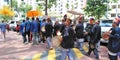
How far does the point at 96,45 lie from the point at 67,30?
11.6 ft

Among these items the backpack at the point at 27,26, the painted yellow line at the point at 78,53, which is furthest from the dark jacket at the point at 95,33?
the backpack at the point at 27,26

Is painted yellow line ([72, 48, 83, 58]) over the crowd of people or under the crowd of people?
under

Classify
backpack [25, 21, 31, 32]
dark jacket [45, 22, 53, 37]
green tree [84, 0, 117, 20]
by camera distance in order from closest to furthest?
dark jacket [45, 22, 53, 37] → backpack [25, 21, 31, 32] → green tree [84, 0, 117, 20]

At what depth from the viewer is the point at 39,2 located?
Result: 42562 mm

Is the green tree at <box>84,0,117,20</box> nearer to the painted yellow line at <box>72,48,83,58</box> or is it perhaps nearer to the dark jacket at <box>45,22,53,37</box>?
the painted yellow line at <box>72,48,83,58</box>

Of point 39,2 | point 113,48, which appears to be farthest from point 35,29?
point 39,2

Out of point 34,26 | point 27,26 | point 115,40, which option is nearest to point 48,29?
point 34,26

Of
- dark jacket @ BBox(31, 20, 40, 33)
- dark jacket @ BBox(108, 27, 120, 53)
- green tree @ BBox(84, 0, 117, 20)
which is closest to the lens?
dark jacket @ BBox(108, 27, 120, 53)

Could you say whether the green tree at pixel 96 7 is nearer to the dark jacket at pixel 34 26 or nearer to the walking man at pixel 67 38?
the dark jacket at pixel 34 26

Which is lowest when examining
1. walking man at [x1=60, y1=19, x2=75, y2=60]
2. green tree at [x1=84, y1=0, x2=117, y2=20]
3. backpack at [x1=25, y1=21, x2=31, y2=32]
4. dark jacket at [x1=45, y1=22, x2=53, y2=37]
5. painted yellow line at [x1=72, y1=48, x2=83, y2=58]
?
green tree at [x1=84, y1=0, x2=117, y2=20]

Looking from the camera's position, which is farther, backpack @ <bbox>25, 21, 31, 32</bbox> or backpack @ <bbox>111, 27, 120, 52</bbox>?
backpack @ <bbox>25, 21, 31, 32</bbox>

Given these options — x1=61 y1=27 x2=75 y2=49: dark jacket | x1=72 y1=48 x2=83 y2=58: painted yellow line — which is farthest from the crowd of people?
x1=72 y1=48 x2=83 y2=58: painted yellow line

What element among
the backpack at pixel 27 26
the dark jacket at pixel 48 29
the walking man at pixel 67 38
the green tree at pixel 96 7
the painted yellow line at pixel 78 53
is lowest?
the green tree at pixel 96 7

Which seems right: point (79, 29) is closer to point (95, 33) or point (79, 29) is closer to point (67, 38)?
point (95, 33)
